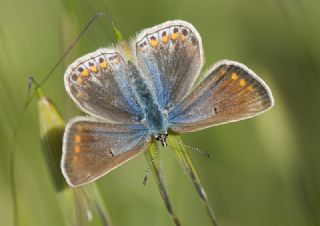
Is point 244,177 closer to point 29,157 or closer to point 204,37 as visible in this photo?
point 204,37

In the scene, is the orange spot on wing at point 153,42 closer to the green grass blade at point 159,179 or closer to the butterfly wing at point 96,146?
the butterfly wing at point 96,146

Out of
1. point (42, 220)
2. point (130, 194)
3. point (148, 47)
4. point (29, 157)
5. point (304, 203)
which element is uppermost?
point (148, 47)

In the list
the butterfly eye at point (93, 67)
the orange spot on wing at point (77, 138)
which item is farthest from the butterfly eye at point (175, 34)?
the orange spot on wing at point (77, 138)

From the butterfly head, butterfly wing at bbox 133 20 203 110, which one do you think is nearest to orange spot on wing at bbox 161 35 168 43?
butterfly wing at bbox 133 20 203 110

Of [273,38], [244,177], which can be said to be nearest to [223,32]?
[273,38]

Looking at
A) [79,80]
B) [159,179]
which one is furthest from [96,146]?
[159,179]

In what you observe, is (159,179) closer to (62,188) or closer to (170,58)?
(62,188)

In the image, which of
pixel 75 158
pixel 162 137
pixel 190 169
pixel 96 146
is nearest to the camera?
pixel 190 169
